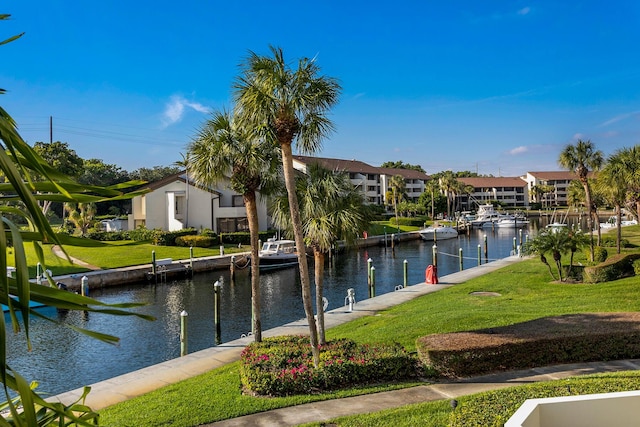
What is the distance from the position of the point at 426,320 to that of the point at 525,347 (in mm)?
4945

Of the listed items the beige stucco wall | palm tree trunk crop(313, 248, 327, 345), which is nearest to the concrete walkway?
palm tree trunk crop(313, 248, 327, 345)

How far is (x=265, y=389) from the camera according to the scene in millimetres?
9734

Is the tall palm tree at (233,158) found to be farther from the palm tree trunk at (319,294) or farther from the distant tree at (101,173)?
the distant tree at (101,173)

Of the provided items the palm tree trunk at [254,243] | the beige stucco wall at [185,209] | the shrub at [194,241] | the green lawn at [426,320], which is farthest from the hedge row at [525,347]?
the beige stucco wall at [185,209]

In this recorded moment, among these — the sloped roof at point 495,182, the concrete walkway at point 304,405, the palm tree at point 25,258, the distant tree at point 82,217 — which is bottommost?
the concrete walkway at point 304,405

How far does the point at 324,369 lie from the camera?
10.1 m

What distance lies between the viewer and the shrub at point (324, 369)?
9844mm

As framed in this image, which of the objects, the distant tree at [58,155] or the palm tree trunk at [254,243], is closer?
the palm tree trunk at [254,243]

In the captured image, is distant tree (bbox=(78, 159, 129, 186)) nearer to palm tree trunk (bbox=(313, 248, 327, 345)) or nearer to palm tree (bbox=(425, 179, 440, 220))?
palm tree (bbox=(425, 179, 440, 220))

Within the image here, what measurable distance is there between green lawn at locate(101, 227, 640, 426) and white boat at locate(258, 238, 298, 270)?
18716 millimetres

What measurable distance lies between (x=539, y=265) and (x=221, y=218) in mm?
33271

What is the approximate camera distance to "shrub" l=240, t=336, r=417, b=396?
9.84 m

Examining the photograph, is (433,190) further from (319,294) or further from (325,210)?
(319,294)

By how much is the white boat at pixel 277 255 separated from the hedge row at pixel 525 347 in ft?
95.9
